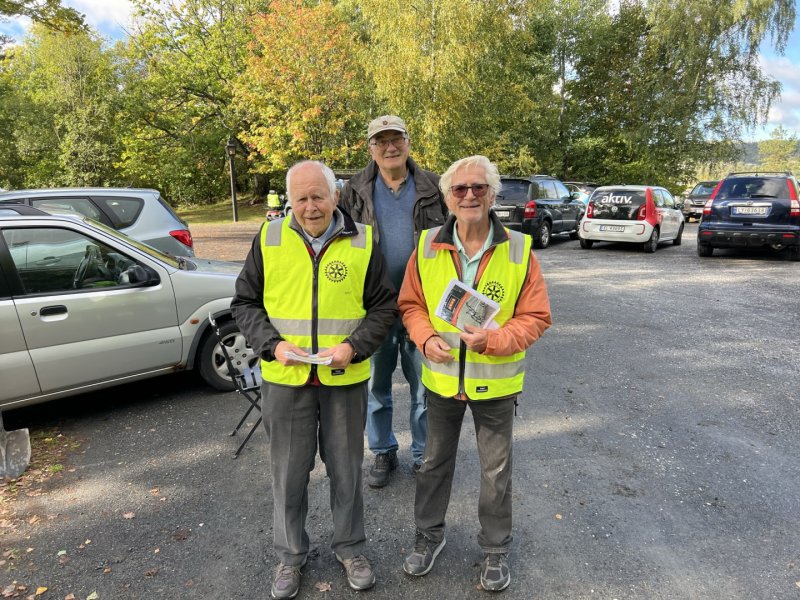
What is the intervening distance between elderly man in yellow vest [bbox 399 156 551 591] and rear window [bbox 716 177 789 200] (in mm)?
11525

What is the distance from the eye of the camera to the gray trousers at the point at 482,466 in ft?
7.85

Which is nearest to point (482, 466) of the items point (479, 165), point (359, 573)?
point (359, 573)

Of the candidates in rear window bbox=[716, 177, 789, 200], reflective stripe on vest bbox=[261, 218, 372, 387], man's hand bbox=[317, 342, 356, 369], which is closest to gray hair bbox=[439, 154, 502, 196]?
reflective stripe on vest bbox=[261, 218, 372, 387]

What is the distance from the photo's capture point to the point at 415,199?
3.03 metres

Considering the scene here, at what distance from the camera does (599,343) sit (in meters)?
6.16

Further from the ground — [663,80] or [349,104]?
[663,80]

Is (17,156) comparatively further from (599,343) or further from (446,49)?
(599,343)

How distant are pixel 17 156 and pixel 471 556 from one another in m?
37.0

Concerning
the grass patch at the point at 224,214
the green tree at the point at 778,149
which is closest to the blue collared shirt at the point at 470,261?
the grass patch at the point at 224,214

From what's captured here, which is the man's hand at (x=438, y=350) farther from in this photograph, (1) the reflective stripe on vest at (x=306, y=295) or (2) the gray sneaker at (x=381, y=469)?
(2) the gray sneaker at (x=381, y=469)

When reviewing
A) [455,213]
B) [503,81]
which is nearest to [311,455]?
[455,213]

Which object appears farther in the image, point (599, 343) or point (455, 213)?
point (599, 343)

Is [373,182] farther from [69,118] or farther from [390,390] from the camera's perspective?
[69,118]

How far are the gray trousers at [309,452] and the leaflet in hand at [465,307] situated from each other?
1.84 ft
